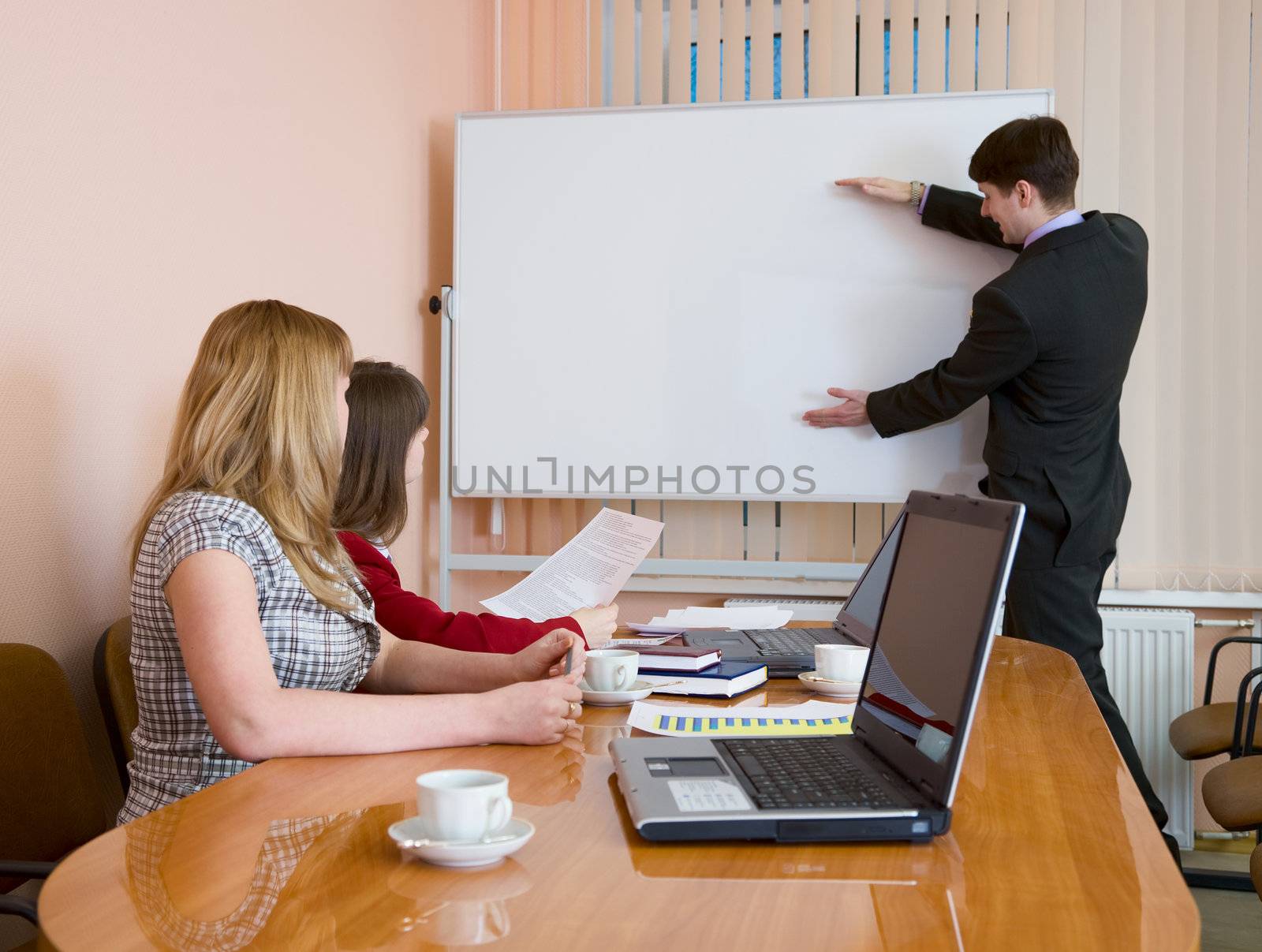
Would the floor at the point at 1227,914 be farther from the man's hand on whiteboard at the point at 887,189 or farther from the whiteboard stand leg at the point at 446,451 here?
the whiteboard stand leg at the point at 446,451

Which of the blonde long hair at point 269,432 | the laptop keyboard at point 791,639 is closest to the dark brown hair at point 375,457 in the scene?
the blonde long hair at point 269,432

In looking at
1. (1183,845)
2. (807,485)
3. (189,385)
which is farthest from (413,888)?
(1183,845)

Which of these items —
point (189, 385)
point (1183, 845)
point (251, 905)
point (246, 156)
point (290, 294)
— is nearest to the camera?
point (251, 905)

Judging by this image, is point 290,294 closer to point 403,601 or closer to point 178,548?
point 403,601

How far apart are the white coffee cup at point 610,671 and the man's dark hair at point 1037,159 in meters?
1.76

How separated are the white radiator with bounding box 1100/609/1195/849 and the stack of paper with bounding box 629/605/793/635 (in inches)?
50.9

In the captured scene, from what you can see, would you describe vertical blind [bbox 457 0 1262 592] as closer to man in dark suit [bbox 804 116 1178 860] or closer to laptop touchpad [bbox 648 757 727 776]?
man in dark suit [bbox 804 116 1178 860]

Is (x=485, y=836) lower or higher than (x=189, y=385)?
lower

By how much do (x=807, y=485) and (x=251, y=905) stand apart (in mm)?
2361

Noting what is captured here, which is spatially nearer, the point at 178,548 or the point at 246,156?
the point at 178,548

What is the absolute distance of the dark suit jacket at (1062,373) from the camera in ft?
8.23

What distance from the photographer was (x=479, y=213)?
3113 mm

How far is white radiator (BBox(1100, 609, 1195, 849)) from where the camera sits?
9.52ft

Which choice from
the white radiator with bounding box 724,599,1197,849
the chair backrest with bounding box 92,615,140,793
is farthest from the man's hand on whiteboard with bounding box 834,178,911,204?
the chair backrest with bounding box 92,615,140,793
